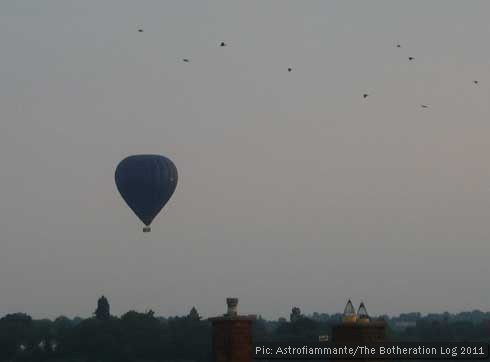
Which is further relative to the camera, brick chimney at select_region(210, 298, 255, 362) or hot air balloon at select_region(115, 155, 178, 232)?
hot air balloon at select_region(115, 155, 178, 232)

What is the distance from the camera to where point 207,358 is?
650 feet

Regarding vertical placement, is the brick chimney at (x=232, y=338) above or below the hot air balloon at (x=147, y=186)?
below

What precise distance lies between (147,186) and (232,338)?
6085cm

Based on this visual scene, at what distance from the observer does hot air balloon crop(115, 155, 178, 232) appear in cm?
10625

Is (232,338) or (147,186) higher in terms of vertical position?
(147,186)

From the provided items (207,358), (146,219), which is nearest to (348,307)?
(146,219)

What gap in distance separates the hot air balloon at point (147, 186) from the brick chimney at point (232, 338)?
59.6 m

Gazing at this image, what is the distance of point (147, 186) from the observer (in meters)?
106

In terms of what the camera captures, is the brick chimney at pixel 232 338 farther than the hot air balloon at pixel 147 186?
No

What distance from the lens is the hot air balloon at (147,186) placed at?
106 metres

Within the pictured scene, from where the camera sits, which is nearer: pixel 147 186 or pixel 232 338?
pixel 232 338

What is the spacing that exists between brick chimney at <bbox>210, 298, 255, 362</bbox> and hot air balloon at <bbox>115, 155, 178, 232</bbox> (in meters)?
59.6

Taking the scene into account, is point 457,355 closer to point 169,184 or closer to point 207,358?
point 169,184

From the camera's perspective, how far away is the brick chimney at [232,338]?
45656 mm
